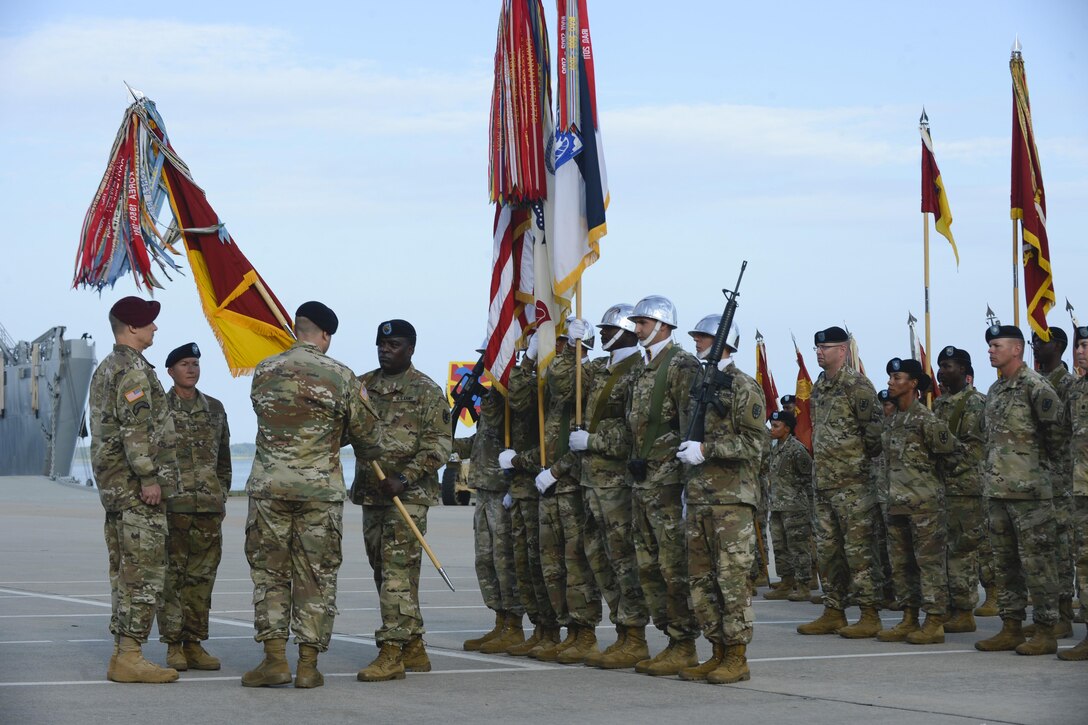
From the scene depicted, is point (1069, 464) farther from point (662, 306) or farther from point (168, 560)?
point (168, 560)

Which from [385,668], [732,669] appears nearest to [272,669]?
[385,668]

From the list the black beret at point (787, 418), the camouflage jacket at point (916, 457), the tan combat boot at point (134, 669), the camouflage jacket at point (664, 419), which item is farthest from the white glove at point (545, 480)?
the black beret at point (787, 418)

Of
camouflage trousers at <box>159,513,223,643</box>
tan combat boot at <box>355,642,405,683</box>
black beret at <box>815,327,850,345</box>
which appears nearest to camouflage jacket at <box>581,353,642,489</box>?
tan combat boot at <box>355,642,405,683</box>

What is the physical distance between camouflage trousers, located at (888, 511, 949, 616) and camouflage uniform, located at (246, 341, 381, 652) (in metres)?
4.84

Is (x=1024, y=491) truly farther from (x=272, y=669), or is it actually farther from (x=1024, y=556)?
(x=272, y=669)

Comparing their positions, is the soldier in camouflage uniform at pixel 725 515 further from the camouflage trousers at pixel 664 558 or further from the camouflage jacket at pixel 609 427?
the camouflage jacket at pixel 609 427

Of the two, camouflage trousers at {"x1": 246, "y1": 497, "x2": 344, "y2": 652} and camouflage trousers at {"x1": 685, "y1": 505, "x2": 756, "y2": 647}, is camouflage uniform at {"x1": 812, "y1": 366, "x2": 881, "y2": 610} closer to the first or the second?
camouflage trousers at {"x1": 685, "y1": 505, "x2": 756, "y2": 647}

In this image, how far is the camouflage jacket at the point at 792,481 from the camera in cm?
1465

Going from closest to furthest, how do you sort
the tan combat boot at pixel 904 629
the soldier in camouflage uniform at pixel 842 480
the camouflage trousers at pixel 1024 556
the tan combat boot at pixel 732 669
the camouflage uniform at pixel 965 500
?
the tan combat boot at pixel 732 669 < the camouflage trousers at pixel 1024 556 < the tan combat boot at pixel 904 629 < the soldier in camouflage uniform at pixel 842 480 < the camouflage uniform at pixel 965 500

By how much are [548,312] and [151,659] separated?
373cm

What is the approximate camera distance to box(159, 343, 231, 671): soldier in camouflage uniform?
354 inches

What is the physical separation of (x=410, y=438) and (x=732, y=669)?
252 centimetres

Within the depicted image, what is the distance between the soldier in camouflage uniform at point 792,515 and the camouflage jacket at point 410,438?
20.3 feet

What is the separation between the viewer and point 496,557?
395 inches
